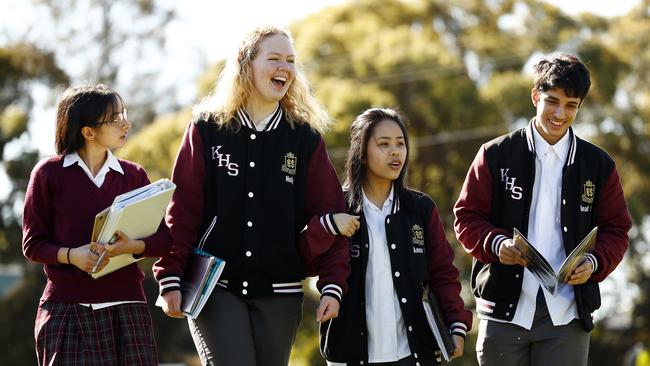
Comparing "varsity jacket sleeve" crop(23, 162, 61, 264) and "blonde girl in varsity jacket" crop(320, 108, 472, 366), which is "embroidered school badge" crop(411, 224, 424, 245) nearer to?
"blonde girl in varsity jacket" crop(320, 108, 472, 366)

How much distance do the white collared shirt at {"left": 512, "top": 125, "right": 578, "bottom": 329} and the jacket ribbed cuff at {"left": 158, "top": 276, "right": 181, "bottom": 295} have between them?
170 cm

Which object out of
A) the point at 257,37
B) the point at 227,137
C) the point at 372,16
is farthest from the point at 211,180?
the point at 372,16

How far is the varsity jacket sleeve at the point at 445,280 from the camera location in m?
6.27

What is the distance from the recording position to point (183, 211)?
5922 millimetres

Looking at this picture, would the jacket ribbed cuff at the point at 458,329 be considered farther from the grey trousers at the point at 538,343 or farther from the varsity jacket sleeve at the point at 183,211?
the varsity jacket sleeve at the point at 183,211

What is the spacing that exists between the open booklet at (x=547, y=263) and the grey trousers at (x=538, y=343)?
231 millimetres

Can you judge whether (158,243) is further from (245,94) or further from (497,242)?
(497,242)

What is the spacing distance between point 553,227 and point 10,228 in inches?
793

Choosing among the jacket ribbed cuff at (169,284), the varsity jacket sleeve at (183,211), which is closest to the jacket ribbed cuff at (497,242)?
the varsity jacket sleeve at (183,211)

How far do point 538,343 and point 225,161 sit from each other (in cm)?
181

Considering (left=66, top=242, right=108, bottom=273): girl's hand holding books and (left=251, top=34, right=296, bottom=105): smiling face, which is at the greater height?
(left=251, top=34, right=296, bottom=105): smiling face

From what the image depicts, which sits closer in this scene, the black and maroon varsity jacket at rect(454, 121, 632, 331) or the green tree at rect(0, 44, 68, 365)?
the black and maroon varsity jacket at rect(454, 121, 632, 331)

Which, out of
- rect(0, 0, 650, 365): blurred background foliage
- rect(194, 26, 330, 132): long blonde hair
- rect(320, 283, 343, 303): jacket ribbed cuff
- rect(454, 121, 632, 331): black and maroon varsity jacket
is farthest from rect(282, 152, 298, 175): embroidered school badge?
rect(0, 0, 650, 365): blurred background foliage

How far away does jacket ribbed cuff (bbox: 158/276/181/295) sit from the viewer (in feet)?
19.0
